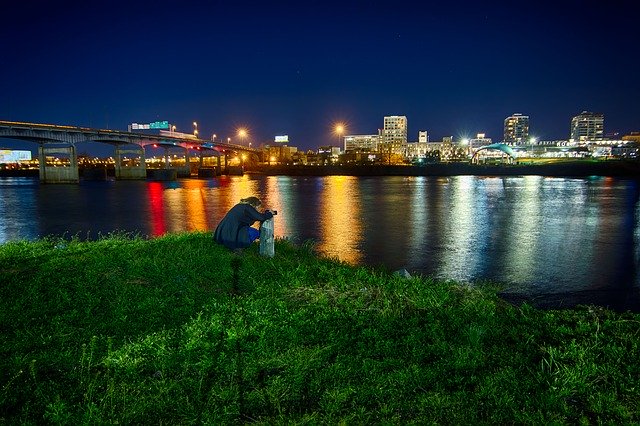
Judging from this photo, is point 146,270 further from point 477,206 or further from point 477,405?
point 477,206

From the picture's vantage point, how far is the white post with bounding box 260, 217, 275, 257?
10414 mm

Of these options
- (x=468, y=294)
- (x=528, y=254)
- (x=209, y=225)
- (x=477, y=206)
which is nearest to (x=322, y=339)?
(x=468, y=294)

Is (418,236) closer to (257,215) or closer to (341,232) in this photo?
(341,232)

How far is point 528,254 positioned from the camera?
47.9 ft

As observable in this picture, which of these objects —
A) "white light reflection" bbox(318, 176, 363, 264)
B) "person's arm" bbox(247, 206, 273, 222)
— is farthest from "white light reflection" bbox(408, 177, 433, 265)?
"person's arm" bbox(247, 206, 273, 222)

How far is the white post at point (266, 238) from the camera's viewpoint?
10.4 meters

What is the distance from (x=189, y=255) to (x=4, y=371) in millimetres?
5148

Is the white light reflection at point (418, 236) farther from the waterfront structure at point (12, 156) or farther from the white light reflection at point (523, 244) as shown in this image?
the waterfront structure at point (12, 156)

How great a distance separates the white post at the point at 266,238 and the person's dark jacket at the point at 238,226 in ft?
0.56

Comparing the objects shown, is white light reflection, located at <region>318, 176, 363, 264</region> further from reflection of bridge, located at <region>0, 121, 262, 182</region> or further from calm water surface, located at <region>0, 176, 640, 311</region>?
reflection of bridge, located at <region>0, 121, 262, 182</region>

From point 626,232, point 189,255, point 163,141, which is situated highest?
point 163,141

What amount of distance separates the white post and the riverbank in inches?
3456

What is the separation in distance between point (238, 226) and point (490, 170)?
100 m

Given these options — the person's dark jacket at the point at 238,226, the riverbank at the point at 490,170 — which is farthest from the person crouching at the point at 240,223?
the riverbank at the point at 490,170
